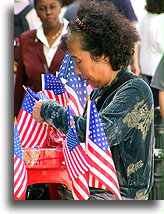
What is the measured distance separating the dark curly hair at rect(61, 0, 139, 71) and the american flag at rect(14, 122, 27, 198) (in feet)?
1.98

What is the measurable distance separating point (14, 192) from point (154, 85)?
1.10m

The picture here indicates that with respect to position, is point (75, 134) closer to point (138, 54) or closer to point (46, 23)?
point (46, 23)

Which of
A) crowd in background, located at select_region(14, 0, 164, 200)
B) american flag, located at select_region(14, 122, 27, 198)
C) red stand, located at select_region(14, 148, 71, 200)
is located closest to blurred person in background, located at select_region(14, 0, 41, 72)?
crowd in background, located at select_region(14, 0, 164, 200)

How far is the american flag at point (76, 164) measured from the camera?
2.27m

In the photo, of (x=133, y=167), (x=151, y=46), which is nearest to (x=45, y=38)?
(x=151, y=46)

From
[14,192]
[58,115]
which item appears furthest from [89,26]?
[14,192]

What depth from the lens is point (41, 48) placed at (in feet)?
9.90

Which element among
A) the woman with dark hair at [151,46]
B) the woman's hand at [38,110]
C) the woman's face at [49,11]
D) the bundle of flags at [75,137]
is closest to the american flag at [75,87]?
the bundle of flags at [75,137]

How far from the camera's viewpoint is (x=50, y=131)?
257 centimetres

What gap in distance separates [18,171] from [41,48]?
34.3 inches

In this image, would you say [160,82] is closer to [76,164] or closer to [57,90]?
[57,90]

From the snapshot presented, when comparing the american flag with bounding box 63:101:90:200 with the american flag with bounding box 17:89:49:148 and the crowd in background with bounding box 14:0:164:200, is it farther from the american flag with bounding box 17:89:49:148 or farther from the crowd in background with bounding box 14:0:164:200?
the crowd in background with bounding box 14:0:164:200

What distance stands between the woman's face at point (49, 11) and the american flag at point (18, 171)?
2.32ft

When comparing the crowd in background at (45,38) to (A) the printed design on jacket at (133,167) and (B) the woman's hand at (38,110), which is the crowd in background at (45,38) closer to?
(B) the woman's hand at (38,110)
